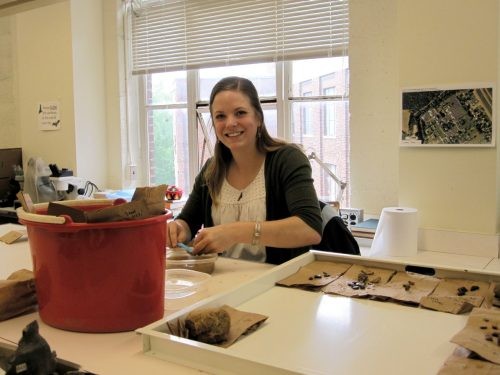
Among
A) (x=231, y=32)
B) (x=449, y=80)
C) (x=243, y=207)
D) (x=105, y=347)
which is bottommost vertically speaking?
(x=105, y=347)

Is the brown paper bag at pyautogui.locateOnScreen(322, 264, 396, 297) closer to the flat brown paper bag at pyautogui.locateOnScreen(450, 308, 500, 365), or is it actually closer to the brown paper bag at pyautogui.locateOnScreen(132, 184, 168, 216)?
the flat brown paper bag at pyautogui.locateOnScreen(450, 308, 500, 365)

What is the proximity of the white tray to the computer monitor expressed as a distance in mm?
3430

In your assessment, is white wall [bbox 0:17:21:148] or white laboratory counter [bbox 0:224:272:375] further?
white wall [bbox 0:17:21:148]

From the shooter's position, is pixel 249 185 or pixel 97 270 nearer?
pixel 97 270

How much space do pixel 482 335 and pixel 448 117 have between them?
5.62 feet

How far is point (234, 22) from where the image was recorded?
364 cm

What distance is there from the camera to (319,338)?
93cm

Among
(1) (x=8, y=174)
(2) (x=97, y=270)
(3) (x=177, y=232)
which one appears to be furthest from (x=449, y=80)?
(1) (x=8, y=174)

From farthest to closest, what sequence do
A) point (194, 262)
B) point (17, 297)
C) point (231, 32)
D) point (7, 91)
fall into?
point (7, 91) < point (231, 32) < point (194, 262) < point (17, 297)

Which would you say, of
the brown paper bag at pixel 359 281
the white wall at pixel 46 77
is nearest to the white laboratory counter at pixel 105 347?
the brown paper bag at pixel 359 281

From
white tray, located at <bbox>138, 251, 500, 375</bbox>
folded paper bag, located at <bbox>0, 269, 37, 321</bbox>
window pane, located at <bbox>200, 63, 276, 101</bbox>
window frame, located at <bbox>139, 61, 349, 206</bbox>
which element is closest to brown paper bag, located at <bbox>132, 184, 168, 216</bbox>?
white tray, located at <bbox>138, 251, 500, 375</bbox>

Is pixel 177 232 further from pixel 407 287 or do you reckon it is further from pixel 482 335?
pixel 482 335

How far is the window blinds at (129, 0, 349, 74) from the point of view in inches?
128

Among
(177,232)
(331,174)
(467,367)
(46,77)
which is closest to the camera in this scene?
(467,367)
